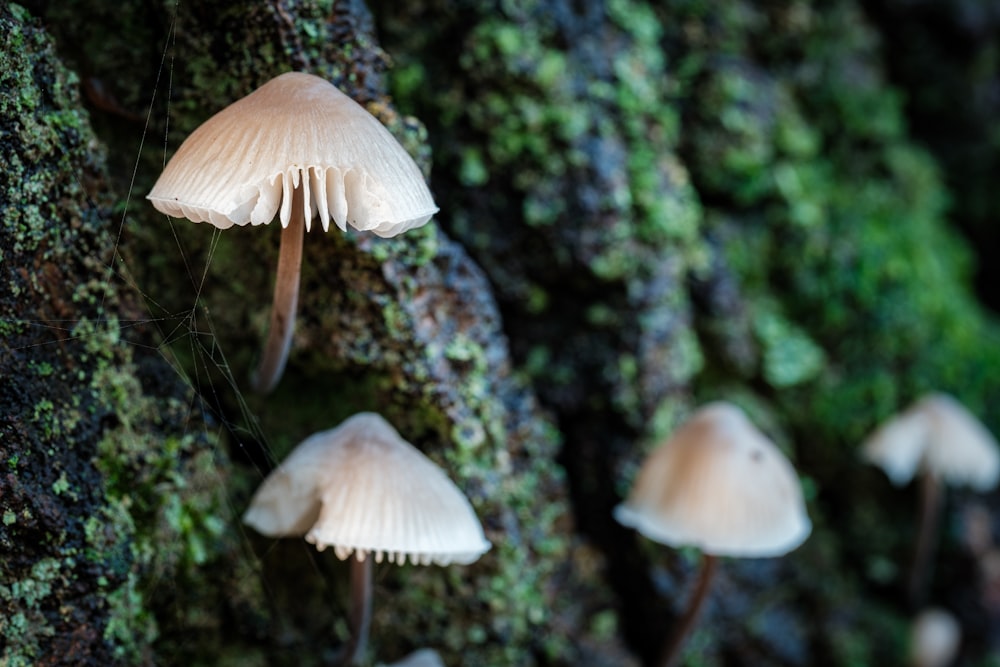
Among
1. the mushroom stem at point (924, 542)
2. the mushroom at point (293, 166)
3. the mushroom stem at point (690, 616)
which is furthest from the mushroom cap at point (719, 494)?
the mushroom stem at point (924, 542)

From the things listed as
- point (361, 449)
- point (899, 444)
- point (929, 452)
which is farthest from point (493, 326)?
point (929, 452)

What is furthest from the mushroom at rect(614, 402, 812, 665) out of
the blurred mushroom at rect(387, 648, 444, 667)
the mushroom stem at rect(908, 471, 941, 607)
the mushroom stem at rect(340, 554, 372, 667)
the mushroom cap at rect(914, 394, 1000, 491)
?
the mushroom stem at rect(908, 471, 941, 607)

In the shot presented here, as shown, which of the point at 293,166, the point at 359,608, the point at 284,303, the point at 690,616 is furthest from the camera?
the point at 690,616

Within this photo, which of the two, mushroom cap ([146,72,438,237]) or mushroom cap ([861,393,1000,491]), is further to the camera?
mushroom cap ([861,393,1000,491])

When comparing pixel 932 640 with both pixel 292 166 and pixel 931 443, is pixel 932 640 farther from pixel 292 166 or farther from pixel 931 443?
pixel 292 166

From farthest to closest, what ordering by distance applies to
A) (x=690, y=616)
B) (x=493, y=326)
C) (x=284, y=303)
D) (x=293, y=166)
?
(x=690, y=616)
(x=493, y=326)
(x=284, y=303)
(x=293, y=166)

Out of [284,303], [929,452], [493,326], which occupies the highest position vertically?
[284,303]

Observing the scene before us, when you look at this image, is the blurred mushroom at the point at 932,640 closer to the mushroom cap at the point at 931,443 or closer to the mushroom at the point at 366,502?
the mushroom cap at the point at 931,443

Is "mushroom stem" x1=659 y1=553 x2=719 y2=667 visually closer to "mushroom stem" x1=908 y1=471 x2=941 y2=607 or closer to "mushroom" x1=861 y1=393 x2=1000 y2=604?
"mushroom" x1=861 y1=393 x2=1000 y2=604

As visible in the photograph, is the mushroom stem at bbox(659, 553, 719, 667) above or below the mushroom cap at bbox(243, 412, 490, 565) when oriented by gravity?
below
